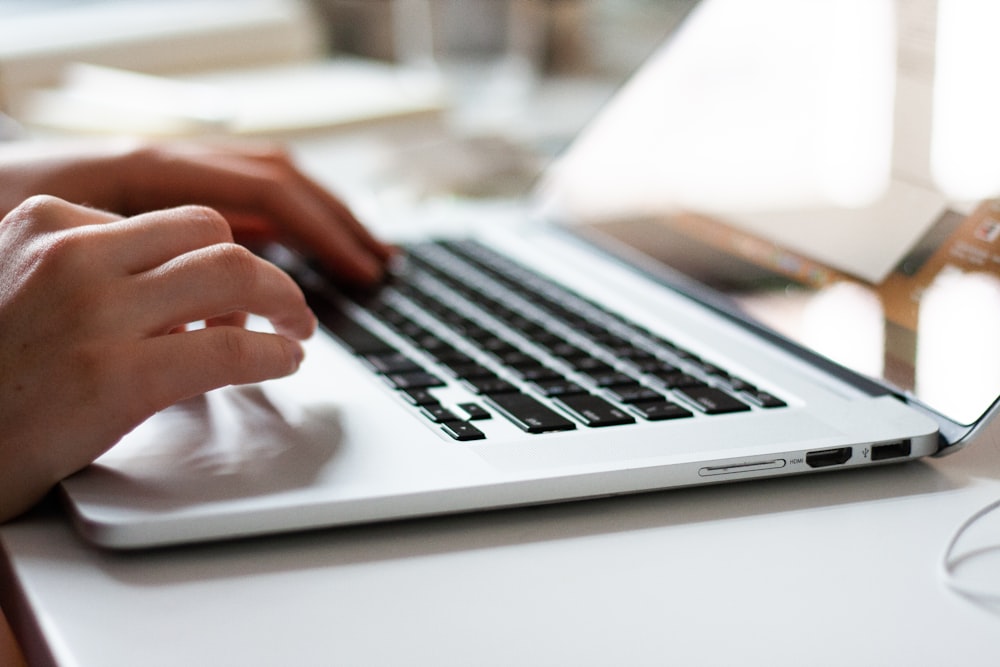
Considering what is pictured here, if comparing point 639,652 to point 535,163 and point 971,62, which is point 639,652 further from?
point 535,163

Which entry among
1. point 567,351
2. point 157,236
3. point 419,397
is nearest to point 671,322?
A: point 567,351

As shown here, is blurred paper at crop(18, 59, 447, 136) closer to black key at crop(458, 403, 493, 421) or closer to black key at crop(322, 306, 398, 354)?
black key at crop(322, 306, 398, 354)

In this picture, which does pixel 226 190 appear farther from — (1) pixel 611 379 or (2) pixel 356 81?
(2) pixel 356 81

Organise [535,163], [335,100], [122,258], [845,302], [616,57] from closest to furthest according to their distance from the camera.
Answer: [122,258], [845,302], [535,163], [335,100], [616,57]

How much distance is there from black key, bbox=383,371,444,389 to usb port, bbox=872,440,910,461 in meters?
0.19

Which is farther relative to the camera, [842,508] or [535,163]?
[535,163]

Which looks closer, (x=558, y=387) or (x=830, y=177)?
(x=558, y=387)

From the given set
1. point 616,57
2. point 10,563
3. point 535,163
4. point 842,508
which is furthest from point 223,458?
point 616,57

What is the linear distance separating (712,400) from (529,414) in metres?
0.08

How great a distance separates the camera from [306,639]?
0.33m

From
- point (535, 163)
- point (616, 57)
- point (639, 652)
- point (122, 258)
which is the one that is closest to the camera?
point (639, 652)

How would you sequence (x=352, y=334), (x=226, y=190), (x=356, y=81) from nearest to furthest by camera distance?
(x=352, y=334) < (x=226, y=190) < (x=356, y=81)

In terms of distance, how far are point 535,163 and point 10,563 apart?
2.67 feet

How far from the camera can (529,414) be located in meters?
0.46
